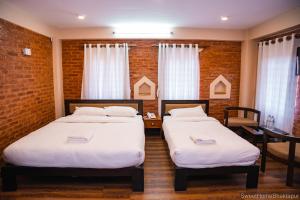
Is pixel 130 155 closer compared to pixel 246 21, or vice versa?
pixel 130 155

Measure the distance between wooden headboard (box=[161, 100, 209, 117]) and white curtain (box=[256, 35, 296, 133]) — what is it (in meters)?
1.08

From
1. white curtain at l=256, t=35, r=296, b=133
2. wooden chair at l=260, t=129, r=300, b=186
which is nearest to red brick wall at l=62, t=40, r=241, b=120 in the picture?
white curtain at l=256, t=35, r=296, b=133

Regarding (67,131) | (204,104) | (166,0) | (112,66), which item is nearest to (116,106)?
(112,66)

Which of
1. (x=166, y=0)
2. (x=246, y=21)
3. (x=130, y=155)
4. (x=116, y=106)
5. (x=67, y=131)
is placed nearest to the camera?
(x=130, y=155)

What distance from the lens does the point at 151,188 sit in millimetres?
2527

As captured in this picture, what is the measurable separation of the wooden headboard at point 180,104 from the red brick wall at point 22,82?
239cm

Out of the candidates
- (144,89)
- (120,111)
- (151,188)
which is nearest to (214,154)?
(151,188)

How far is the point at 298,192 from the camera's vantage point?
96.3 inches

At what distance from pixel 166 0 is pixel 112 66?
2139mm

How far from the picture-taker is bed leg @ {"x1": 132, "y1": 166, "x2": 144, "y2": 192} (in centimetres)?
245

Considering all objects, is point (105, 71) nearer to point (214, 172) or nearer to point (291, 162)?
point (214, 172)

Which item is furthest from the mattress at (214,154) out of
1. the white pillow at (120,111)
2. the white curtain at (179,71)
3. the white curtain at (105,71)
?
the white curtain at (105,71)

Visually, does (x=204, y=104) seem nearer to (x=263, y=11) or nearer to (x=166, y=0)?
(x=263, y=11)

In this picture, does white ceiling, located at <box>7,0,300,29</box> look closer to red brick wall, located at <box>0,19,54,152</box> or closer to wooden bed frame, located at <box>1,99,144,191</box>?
red brick wall, located at <box>0,19,54,152</box>
